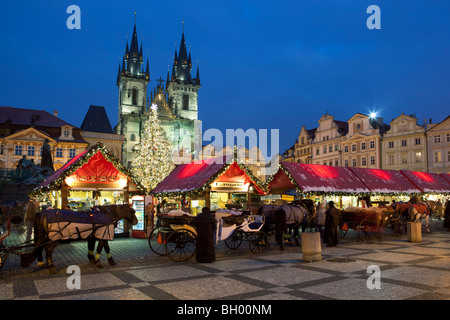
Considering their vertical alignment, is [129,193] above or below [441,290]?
above

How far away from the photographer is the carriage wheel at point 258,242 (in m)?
11.9

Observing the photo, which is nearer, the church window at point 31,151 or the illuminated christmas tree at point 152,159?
the illuminated christmas tree at point 152,159

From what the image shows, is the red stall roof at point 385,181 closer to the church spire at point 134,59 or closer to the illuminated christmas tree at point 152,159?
the illuminated christmas tree at point 152,159

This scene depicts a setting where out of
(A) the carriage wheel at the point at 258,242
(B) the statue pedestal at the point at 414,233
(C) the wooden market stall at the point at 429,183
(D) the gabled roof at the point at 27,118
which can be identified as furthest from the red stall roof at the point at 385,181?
(D) the gabled roof at the point at 27,118

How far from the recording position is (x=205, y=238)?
1010cm

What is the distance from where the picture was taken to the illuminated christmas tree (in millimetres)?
37219

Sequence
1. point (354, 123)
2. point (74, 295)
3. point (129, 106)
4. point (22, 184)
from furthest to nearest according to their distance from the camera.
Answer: point (129, 106) < point (354, 123) < point (22, 184) < point (74, 295)

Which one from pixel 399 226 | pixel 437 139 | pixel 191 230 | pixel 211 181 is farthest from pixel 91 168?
pixel 437 139

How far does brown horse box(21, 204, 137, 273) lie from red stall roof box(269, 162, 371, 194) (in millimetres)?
12495

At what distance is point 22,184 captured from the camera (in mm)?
23812

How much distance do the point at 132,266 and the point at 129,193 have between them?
794 cm

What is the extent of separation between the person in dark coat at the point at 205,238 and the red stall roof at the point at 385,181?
15.3 meters
